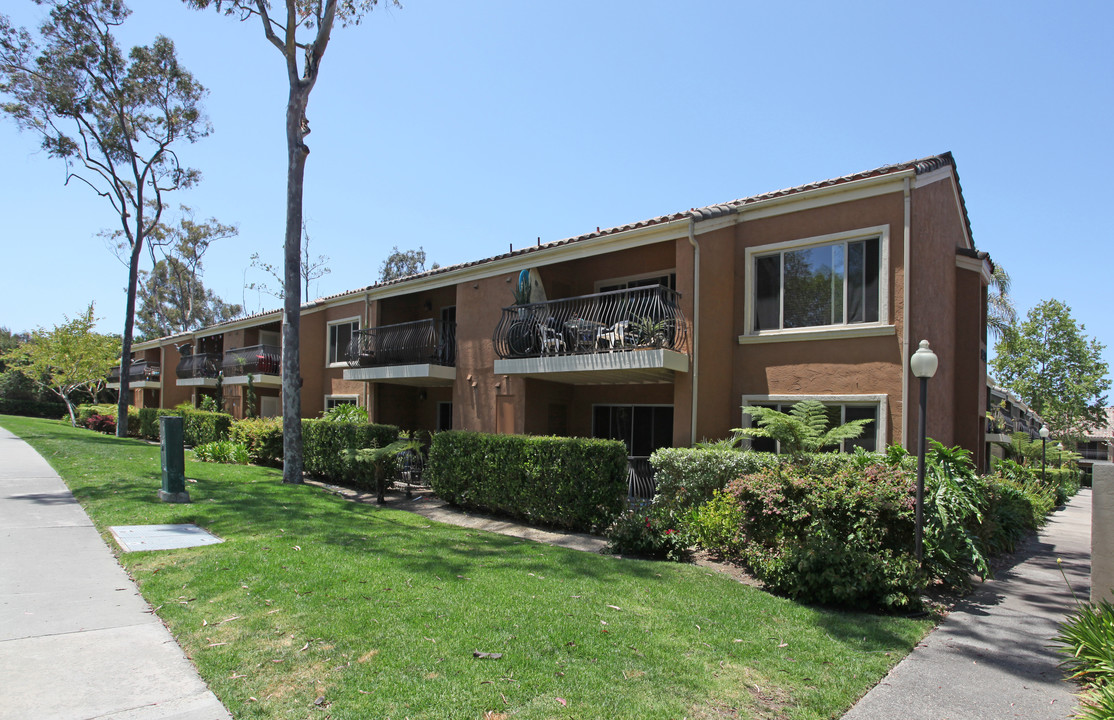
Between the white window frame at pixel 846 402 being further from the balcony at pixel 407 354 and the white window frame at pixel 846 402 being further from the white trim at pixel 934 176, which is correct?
the balcony at pixel 407 354

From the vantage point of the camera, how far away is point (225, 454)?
18.2m

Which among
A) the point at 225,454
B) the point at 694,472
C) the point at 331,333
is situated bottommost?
the point at 225,454

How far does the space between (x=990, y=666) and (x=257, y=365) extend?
24196mm

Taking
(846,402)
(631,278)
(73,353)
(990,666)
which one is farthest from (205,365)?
(990,666)

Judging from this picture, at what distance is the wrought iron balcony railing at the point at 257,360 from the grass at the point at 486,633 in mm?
16469

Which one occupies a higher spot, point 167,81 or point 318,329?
point 167,81

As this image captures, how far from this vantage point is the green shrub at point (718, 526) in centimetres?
820

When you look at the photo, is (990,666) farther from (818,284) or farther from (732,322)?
(732,322)

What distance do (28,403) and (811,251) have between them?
54.9 m

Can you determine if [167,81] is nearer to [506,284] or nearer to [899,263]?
[506,284]

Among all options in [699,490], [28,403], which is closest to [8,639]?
[699,490]

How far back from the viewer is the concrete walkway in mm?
4281

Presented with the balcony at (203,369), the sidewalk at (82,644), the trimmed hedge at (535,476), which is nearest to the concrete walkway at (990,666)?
the sidewalk at (82,644)

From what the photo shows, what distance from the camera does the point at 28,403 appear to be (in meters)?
45.3
